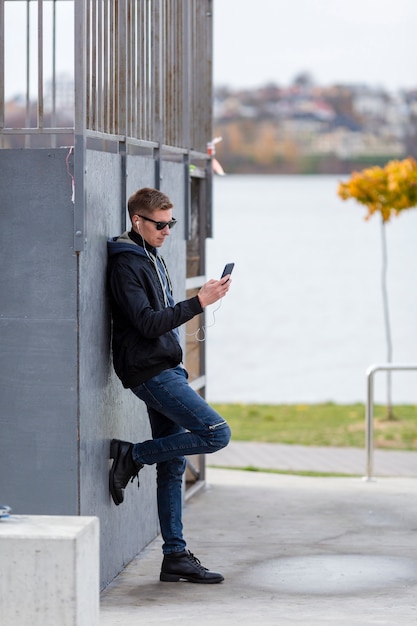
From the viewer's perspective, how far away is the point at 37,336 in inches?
229

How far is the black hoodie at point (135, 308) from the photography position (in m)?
6.05

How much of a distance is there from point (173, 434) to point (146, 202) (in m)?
1.09

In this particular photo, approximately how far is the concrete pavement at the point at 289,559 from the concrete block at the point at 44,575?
120cm

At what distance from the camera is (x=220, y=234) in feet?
287

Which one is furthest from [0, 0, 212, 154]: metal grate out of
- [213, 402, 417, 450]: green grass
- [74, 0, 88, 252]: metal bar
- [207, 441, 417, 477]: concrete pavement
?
[213, 402, 417, 450]: green grass

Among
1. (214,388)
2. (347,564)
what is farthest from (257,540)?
(214,388)

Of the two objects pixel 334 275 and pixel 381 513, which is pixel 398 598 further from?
pixel 334 275

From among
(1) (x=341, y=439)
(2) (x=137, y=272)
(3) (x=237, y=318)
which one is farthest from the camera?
(3) (x=237, y=318)

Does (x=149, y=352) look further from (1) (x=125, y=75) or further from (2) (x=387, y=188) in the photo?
(2) (x=387, y=188)

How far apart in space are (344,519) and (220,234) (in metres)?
79.8

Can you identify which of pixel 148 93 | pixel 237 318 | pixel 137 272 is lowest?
pixel 237 318

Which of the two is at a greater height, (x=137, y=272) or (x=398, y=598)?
(x=137, y=272)

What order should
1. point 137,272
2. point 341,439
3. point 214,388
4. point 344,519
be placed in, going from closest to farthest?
point 137,272 < point 344,519 < point 341,439 < point 214,388

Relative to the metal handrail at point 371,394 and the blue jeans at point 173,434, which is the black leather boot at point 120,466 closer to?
the blue jeans at point 173,434
